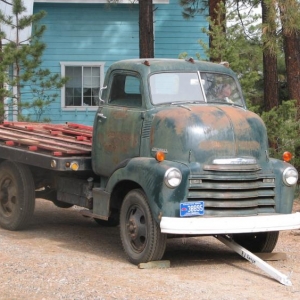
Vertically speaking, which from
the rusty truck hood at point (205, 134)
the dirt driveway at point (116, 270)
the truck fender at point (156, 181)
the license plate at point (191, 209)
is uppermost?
the rusty truck hood at point (205, 134)

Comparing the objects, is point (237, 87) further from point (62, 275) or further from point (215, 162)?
point (62, 275)

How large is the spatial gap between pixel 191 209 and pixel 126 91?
2.03 metres

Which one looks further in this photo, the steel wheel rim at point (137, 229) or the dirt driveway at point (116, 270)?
the steel wheel rim at point (137, 229)

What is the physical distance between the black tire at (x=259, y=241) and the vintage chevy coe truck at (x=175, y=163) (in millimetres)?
13

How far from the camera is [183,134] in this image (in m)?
9.17

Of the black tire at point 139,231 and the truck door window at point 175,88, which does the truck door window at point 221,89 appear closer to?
the truck door window at point 175,88

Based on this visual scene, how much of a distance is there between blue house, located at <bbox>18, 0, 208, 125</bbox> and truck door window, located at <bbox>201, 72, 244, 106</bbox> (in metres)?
12.4

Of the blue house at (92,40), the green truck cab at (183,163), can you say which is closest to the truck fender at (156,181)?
the green truck cab at (183,163)

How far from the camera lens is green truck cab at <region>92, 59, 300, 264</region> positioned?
8953mm

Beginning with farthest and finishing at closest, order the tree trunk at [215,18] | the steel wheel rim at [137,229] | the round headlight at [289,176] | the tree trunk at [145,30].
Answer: the tree trunk at [145,30] < the tree trunk at [215,18] < the round headlight at [289,176] < the steel wheel rim at [137,229]

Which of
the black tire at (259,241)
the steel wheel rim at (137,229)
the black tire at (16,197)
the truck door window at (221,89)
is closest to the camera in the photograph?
the steel wheel rim at (137,229)

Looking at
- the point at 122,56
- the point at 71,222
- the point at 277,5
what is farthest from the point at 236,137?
the point at 122,56

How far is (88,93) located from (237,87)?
1282 centimetres

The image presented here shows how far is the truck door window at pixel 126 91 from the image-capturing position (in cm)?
1000
